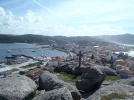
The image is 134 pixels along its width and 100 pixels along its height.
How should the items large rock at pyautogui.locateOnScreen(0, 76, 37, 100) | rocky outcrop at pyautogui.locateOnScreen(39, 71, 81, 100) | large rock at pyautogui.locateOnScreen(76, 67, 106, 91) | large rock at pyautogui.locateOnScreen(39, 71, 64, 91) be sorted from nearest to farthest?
1. large rock at pyautogui.locateOnScreen(0, 76, 37, 100)
2. rocky outcrop at pyautogui.locateOnScreen(39, 71, 81, 100)
3. large rock at pyautogui.locateOnScreen(39, 71, 64, 91)
4. large rock at pyautogui.locateOnScreen(76, 67, 106, 91)

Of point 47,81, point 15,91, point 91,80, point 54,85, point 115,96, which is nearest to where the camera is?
point 15,91

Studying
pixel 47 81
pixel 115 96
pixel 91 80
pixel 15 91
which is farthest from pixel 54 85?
pixel 91 80

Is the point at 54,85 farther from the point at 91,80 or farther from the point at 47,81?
the point at 91,80

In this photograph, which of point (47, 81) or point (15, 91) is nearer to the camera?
point (15, 91)

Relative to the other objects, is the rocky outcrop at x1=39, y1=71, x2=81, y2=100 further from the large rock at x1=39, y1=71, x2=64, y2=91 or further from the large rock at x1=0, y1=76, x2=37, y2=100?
the large rock at x1=0, y1=76, x2=37, y2=100

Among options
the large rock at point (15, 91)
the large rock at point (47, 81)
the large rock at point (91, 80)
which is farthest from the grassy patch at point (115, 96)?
the large rock at point (15, 91)

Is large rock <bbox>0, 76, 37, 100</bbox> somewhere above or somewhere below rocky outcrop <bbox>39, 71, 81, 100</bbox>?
above

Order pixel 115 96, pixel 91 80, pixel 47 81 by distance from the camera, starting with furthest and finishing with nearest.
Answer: pixel 91 80 → pixel 115 96 → pixel 47 81

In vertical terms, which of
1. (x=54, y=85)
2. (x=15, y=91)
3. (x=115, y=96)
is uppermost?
(x=15, y=91)

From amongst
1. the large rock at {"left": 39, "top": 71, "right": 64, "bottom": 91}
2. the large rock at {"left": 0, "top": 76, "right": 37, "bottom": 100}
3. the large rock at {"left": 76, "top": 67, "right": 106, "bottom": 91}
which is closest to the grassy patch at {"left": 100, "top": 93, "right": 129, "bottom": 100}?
the large rock at {"left": 76, "top": 67, "right": 106, "bottom": 91}

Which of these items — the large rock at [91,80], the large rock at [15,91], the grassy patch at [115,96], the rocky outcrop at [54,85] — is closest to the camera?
the large rock at [15,91]

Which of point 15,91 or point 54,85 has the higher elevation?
point 15,91

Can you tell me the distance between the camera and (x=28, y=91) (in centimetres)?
785

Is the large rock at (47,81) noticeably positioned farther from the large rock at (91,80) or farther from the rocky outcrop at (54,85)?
the large rock at (91,80)
